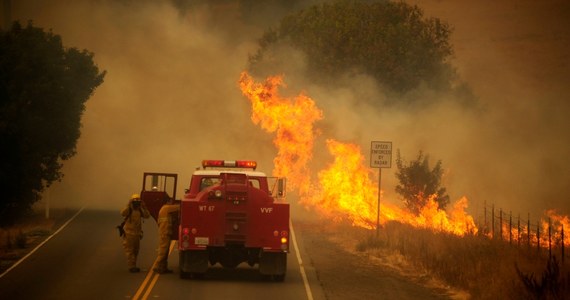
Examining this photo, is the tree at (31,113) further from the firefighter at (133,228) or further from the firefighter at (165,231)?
the firefighter at (165,231)

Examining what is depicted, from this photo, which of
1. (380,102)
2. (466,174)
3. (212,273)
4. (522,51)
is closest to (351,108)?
(380,102)

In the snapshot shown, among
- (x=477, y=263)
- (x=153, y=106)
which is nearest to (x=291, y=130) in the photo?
(x=477, y=263)

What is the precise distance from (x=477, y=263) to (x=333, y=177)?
54.1 ft

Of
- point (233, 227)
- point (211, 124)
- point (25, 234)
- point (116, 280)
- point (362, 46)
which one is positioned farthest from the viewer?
point (211, 124)

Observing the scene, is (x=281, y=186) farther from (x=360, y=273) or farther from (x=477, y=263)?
(x=477, y=263)

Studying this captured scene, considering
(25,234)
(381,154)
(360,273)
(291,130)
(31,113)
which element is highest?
(291,130)

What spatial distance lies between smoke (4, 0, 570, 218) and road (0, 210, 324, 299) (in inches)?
989

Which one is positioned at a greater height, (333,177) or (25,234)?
(333,177)

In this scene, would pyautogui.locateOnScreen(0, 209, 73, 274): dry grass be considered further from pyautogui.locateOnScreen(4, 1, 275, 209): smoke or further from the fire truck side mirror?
pyautogui.locateOnScreen(4, 1, 275, 209): smoke

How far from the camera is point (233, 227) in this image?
73.7 ft

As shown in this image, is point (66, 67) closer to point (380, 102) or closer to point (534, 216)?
point (380, 102)

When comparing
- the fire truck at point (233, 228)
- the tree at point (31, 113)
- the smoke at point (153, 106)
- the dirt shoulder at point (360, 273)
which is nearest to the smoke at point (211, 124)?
the smoke at point (153, 106)

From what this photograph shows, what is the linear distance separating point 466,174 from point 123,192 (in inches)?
984

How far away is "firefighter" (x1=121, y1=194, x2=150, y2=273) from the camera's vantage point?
24156mm
